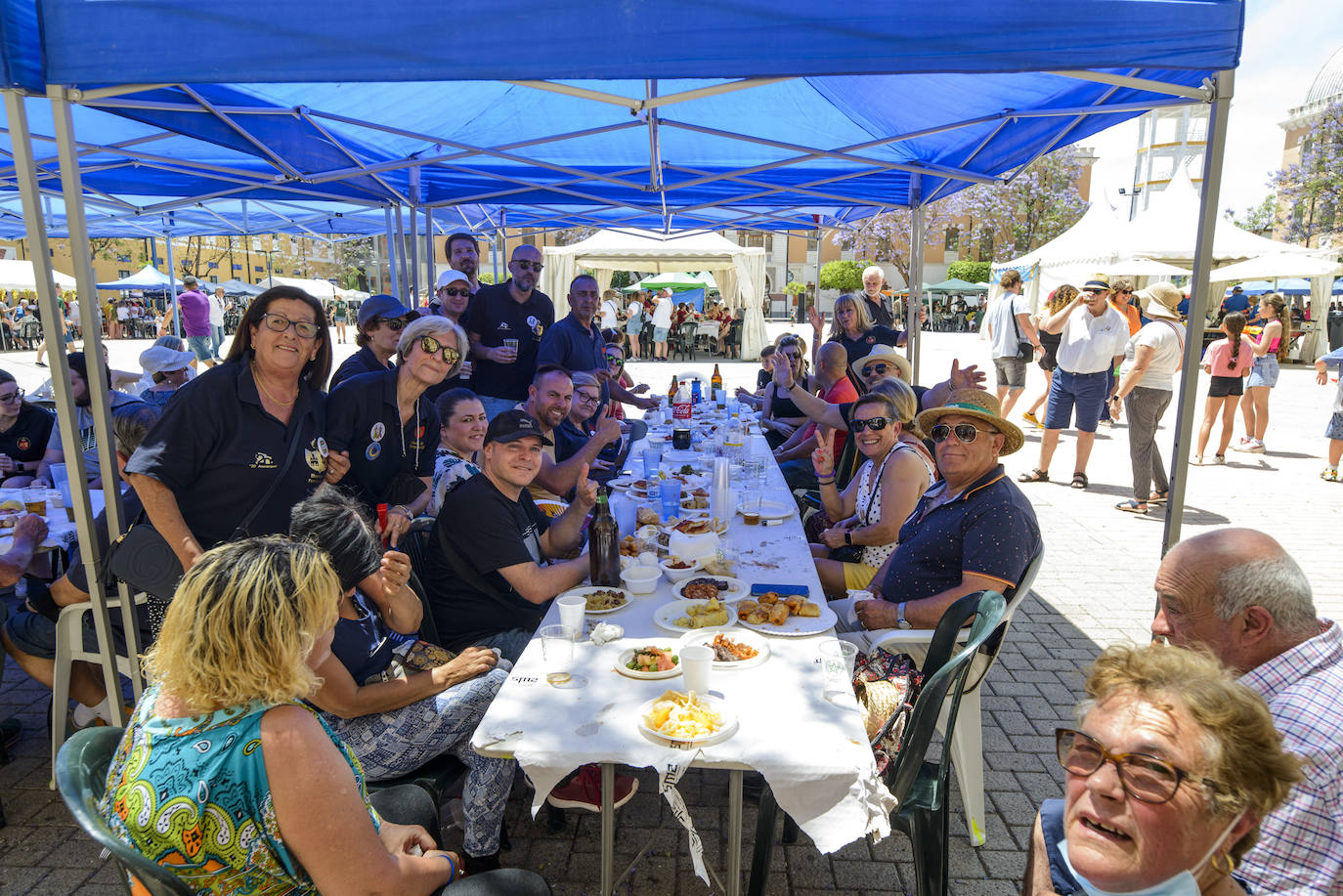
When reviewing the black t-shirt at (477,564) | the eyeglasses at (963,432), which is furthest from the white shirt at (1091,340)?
the black t-shirt at (477,564)

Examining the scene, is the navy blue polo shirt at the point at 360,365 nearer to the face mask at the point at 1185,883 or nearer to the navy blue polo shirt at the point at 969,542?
the navy blue polo shirt at the point at 969,542

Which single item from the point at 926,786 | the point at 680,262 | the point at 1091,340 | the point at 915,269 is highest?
the point at 680,262

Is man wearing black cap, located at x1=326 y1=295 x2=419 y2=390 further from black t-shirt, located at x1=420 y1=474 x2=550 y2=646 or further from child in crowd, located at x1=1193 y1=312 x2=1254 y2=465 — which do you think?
child in crowd, located at x1=1193 y1=312 x2=1254 y2=465

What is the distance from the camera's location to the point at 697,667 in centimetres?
204

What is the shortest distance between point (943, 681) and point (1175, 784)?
0.88 m

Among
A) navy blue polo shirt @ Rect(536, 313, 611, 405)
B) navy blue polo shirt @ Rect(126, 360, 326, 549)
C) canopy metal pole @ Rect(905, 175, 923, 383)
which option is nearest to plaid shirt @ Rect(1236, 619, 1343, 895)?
navy blue polo shirt @ Rect(126, 360, 326, 549)

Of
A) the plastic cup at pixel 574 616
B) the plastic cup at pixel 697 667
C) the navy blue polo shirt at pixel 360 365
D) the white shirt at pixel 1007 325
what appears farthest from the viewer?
the white shirt at pixel 1007 325

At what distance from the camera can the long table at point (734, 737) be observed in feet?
5.82

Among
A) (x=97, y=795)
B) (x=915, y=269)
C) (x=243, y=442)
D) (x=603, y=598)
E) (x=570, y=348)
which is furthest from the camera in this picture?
(x=915, y=269)

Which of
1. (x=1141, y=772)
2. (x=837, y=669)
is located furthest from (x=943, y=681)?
(x=1141, y=772)

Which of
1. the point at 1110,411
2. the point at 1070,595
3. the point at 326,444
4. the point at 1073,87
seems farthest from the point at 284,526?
the point at 1110,411

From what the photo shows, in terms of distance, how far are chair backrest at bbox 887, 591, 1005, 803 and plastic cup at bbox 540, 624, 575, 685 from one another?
100 cm

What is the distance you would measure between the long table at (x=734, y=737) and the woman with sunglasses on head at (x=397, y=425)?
4.55 feet

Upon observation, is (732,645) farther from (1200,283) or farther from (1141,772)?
(1200,283)
